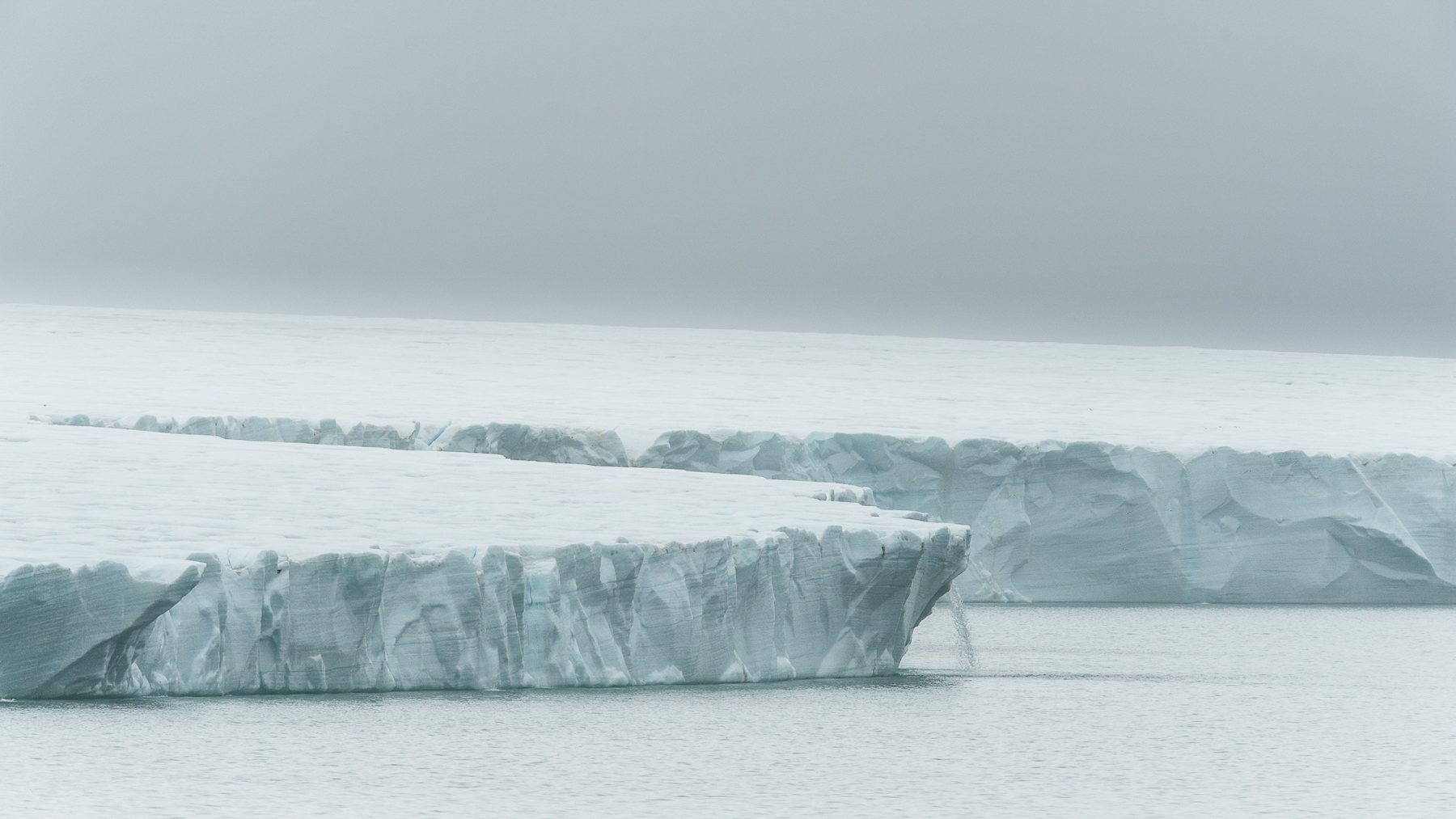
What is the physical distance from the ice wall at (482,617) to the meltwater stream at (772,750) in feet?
0.28

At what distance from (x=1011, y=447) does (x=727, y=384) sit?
3.77 m

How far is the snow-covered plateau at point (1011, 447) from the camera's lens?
8734 millimetres

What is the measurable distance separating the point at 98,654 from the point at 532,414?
16.2 feet

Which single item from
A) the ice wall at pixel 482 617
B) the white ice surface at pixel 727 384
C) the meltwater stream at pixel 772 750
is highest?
the white ice surface at pixel 727 384

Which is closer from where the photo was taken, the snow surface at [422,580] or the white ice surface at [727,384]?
the snow surface at [422,580]

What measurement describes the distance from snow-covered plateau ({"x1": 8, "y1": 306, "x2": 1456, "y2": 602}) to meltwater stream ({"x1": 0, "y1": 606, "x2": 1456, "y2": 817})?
2692 millimetres

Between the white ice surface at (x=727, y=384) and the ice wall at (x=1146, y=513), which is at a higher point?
the white ice surface at (x=727, y=384)

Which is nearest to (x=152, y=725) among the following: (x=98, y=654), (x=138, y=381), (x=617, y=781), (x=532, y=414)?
(x=98, y=654)

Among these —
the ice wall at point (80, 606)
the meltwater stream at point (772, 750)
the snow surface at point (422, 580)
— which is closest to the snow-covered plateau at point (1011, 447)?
the snow surface at point (422, 580)

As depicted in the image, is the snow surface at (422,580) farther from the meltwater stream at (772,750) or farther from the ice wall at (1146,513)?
the ice wall at (1146,513)

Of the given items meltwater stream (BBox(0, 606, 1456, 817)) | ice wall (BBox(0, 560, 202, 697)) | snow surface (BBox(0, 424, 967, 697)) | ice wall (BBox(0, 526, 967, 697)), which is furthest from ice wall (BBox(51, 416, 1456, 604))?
ice wall (BBox(0, 560, 202, 697))

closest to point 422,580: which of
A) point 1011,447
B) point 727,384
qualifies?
point 1011,447

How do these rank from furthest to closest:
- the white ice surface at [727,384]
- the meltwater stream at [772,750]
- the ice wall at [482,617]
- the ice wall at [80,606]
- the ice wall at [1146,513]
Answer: the white ice surface at [727,384]
the ice wall at [1146,513]
the ice wall at [482,617]
the ice wall at [80,606]
the meltwater stream at [772,750]

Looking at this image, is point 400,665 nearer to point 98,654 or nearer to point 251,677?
point 251,677
